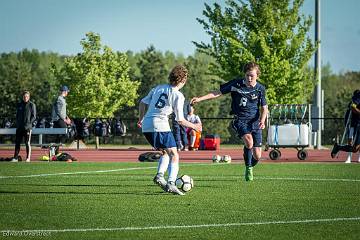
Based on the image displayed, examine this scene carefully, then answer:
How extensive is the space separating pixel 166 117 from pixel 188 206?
104 inches

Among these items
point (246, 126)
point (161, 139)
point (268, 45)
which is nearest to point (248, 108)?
point (246, 126)

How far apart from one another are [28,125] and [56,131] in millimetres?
4294

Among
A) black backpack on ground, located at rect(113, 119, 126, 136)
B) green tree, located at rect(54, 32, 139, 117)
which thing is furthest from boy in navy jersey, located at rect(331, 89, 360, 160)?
green tree, located at rect(54, 32, 139, 117)

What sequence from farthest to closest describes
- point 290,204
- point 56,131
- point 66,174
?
point 56,131, point 66,174, point 290,204

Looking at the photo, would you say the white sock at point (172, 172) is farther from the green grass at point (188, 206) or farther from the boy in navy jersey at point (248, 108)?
the boy in navy jersey at point (248, 108)

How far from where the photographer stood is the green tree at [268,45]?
4712 centimetres

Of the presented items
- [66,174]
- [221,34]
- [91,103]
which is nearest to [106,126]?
[221,34]

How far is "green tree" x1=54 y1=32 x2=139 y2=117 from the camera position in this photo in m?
79.6

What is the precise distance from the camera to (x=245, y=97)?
1753 cm

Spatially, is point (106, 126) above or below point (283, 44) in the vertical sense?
below

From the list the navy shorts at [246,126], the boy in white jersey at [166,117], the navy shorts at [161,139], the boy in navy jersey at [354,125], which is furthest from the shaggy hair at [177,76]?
the boy in navy jersey at [354,125]

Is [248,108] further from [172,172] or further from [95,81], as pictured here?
[95,81]

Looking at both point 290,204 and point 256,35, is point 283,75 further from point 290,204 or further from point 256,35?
point 290,204

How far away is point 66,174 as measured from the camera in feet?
64.4
